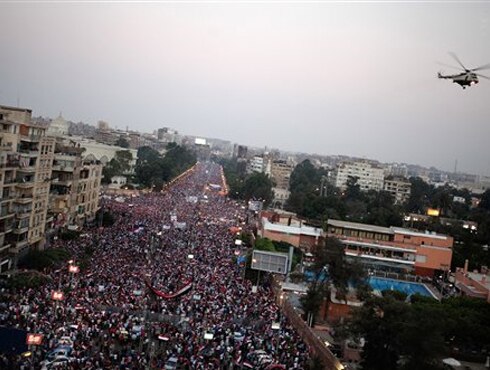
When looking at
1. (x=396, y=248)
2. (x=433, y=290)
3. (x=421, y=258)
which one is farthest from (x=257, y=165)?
(x=433, y=290)

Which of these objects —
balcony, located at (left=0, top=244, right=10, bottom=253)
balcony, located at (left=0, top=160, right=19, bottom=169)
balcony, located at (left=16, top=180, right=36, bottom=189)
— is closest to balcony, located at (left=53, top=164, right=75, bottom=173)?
balcony, located at (left=16, top=180, right=36, bottom=189)

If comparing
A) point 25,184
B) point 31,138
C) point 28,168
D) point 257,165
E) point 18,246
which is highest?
point 31,138

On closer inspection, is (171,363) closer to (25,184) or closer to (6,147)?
(6,147)

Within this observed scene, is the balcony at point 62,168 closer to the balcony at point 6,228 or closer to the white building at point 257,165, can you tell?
the balcony at point 6,228

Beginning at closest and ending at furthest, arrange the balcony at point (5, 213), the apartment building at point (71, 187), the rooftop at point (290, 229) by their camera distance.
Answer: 1. the balcony at point (5, 213)
2. the apartment building at point (71, 187)
3. the rooftop at point (290, 229)

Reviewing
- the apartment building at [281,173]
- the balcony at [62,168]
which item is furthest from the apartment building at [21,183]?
the apartment building at [281,173]

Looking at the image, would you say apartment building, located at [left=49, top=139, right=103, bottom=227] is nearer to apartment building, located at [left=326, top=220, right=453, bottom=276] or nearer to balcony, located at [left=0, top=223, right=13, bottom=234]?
balcony, located at [left=0, top=223, right=13, bottom=234]

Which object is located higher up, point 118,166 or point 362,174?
point 362,174

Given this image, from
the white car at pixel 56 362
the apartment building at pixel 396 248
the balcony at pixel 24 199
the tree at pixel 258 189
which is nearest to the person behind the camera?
the white car at pixel 56 362
